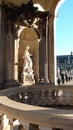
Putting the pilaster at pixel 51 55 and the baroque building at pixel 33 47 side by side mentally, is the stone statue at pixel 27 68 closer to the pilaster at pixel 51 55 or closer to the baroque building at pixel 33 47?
the baroque building at pixel 33 47

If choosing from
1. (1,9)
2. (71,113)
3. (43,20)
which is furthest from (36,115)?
(43,20)

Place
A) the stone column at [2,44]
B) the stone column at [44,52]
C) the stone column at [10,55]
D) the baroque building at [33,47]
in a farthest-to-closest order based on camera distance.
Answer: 1. the stone column at [44,52]
2. the stone column at [10,55]
3. the stone column at [2,44]
4. the baroque building at [33,47]

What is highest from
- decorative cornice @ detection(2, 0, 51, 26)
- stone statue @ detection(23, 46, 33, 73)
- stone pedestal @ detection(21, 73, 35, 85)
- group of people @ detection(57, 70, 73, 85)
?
decorative cornice @ detection(2, 0, 51, 26)

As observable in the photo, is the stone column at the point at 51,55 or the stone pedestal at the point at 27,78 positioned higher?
the stone column at the point at 51,55

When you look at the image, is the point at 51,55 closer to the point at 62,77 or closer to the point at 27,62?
the point at 27,62

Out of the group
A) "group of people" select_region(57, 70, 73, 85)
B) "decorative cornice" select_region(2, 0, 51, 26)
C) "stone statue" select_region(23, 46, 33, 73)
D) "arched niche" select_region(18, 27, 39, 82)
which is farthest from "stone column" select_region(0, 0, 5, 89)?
"group of people" select_region(57, 70, 73, 85)

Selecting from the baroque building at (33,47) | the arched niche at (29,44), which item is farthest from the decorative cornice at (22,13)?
the arched niche at (29,44)

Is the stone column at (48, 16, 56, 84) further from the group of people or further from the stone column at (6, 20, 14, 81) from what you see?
the group of people

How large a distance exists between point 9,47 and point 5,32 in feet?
2.44

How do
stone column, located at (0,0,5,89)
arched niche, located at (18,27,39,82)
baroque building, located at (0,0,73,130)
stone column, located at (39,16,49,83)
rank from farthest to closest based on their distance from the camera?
1. arched niche, located at (18,27,39,82)
2. stone column, located at (39,16,49,83)
3. stone column, located at (0,0,5,89)
4. baroque building, located at (0,0,73,130)

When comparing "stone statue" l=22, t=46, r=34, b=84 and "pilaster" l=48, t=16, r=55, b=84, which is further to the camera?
"pilaster" l=48, t=16, r=55, b=84

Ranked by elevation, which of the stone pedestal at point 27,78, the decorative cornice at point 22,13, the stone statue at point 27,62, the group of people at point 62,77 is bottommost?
the group of people at point 62,77

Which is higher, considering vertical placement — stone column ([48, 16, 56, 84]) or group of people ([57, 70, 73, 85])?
stone column ([48, 16, 56, 84])

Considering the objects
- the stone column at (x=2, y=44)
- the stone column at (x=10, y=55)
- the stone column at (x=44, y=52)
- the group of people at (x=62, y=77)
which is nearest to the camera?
the stone column at (x=2, y=44)
